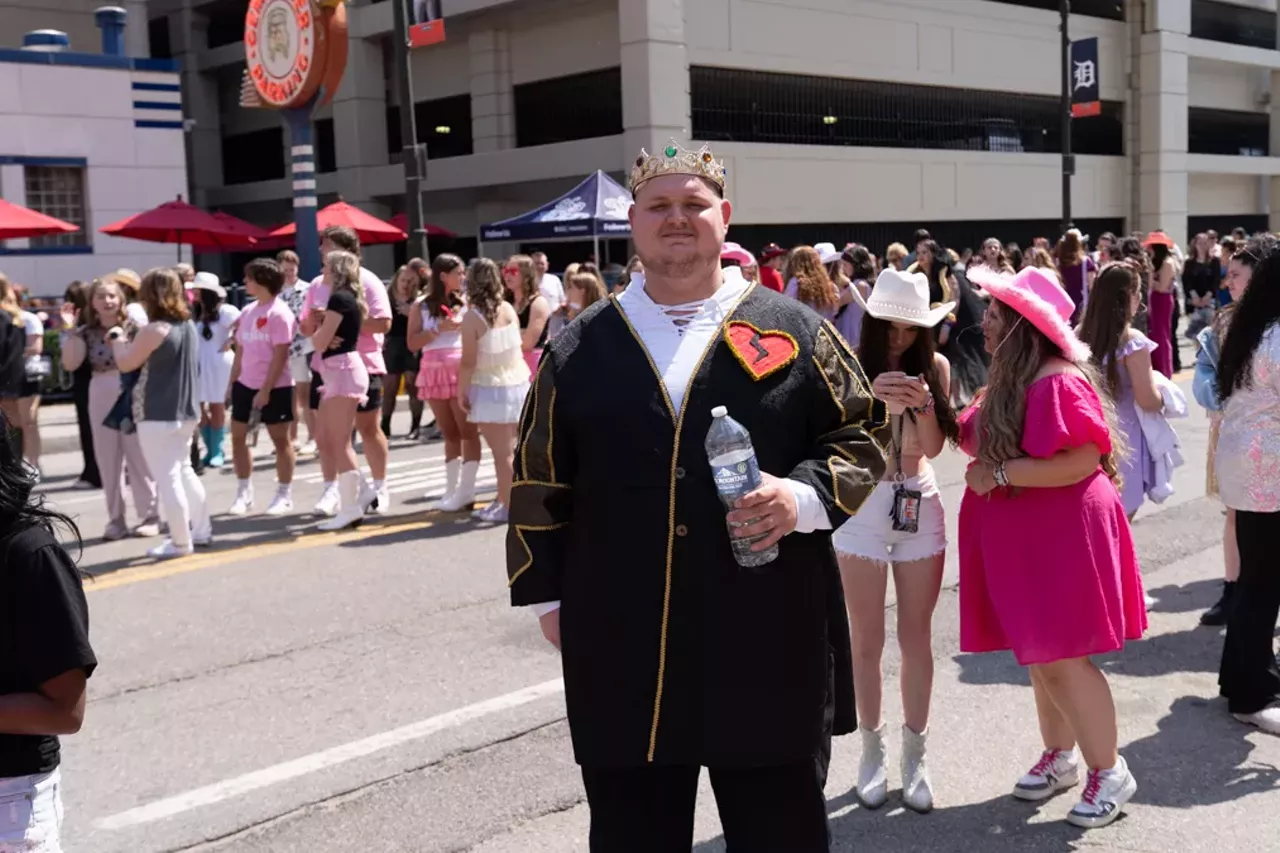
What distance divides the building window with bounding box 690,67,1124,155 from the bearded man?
923 inches

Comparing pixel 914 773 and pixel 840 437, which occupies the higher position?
pixel 840 437

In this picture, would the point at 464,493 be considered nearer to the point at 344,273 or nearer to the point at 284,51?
the point at 344,273

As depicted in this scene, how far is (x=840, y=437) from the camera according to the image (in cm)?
304

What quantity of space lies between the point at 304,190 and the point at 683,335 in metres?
16.6

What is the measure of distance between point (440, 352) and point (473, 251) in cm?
2032

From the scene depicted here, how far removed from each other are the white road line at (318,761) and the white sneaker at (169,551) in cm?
387

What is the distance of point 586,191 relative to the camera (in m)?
18.6

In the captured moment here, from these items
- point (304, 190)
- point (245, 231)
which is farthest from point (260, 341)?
point (245, 231)

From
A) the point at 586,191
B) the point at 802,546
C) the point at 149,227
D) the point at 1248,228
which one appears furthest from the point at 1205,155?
the point at 802,546

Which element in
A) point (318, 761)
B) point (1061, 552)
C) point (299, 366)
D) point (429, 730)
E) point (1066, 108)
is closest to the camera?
point (1061, 552)

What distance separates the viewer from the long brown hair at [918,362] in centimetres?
441

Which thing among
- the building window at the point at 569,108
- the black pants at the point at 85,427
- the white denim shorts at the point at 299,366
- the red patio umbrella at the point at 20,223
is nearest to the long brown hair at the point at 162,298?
the white denim shorts at the point at 299,366

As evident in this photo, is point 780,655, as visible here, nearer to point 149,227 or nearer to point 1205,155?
point 149,227

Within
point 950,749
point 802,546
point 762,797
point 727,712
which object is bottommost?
point 950,749
